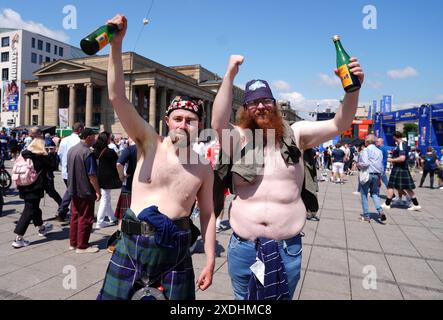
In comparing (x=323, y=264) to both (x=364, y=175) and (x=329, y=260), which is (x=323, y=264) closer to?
(x=329, y=260)

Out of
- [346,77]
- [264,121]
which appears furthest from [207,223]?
[346,77]

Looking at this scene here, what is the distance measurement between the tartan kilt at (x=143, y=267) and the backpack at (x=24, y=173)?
429cm

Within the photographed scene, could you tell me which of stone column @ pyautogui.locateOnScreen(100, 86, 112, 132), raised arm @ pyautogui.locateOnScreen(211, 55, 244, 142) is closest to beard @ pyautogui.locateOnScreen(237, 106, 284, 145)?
raised arm @ pyautogui.locateOnScreen(211, 55, 244, 142)

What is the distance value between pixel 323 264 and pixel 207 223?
310 cm

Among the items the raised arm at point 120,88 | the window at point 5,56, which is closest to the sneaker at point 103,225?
the raised arm at point 120,88

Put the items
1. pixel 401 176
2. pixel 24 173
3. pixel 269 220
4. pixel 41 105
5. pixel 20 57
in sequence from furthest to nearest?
pixel 20 57, pixel 41 105, pixel 401 176, pixel 24 173, pixel 269 220

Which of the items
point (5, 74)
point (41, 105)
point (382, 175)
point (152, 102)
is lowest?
point (382, 175)

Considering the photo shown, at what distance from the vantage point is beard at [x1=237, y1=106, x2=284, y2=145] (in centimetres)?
218

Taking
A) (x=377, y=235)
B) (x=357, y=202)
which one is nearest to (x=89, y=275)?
(x=377, y=235)

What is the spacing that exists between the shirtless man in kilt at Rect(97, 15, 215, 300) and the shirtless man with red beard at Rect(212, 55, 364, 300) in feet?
0.84

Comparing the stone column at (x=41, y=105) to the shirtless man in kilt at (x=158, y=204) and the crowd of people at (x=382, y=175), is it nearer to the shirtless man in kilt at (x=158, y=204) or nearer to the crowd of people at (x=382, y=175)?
the crowd of people at (x=382, y=175)

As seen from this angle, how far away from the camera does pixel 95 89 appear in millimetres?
53875

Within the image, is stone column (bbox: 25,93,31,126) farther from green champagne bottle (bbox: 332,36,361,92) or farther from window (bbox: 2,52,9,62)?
green champagne bottle (bbox: 332,36,361,92)

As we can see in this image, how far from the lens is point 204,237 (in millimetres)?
2395
